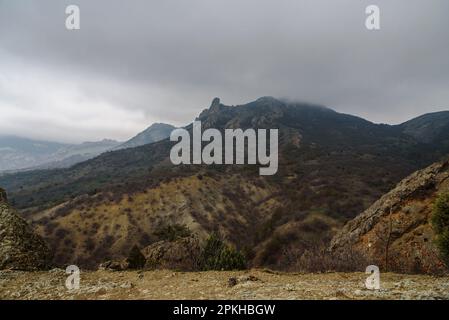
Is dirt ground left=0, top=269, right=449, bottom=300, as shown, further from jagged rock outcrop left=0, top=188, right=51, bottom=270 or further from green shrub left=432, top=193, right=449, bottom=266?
green shrub left=432, top=193, right=449, bottom=266

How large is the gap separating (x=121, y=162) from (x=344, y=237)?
152 metres

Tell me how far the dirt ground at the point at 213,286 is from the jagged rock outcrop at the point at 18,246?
0.55 m

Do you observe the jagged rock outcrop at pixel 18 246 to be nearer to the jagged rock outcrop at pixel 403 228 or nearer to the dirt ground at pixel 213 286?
the dirt ground at pixel 213 286

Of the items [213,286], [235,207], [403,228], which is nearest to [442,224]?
[213,286]

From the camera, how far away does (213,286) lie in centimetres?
788

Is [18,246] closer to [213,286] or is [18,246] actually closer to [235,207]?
[213,286]

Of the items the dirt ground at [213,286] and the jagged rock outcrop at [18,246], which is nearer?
the dirt ground at [213,286]

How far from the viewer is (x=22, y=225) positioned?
33.9 feet

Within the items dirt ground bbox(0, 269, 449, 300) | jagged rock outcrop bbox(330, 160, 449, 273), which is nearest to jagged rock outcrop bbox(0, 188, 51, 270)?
dirt ground bbox(0, 269, 449, 300)

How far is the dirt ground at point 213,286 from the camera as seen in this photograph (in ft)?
22.0

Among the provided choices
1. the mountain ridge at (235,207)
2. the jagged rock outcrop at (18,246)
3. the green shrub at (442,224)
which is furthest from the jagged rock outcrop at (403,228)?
the jagged rock outcrop at (18,246)

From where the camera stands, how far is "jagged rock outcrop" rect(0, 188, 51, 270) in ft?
30.8

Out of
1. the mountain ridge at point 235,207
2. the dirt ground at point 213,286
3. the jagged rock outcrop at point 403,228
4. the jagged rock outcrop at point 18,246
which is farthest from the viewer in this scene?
the mountain ridge at point 235,207

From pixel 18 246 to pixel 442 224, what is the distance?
1276cm
